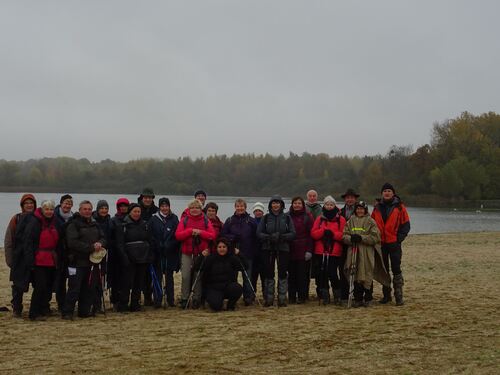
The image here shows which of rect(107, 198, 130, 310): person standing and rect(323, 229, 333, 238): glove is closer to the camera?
rect(107, 198, 130, 310): person standing

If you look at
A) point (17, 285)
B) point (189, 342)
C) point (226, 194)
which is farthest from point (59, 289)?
point (226, 194)

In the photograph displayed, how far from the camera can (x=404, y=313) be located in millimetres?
7859

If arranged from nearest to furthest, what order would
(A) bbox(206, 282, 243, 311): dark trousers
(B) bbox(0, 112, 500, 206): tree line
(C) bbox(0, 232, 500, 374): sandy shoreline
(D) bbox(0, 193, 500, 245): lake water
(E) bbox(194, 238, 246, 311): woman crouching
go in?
(C) bbox(0, 232, 500, 374): sandy shoreline < (A) bbox(206, 282, 243, 311): dark trousers < (E) bbox(194, 238, 246, 311): woman crouching < (D) bbox(0, 193, 500, 245): lake water < (B) bbox(0, 112, 500, 206): tree line

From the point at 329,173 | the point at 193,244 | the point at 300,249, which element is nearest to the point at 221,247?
the point at 193,244

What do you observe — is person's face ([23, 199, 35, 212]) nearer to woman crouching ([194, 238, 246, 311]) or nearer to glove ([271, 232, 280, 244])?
woman crouching ([194, 238, 246, 311])

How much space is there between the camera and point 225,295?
27.6 ft

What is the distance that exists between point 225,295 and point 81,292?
2094 millimetres

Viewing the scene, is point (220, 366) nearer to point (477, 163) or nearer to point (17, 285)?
point (17, 285)

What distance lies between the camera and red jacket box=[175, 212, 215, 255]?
842cm

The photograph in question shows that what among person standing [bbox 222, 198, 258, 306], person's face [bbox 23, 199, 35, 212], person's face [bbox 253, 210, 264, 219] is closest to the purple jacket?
person standing [bbox 222, 198, 258, 306]

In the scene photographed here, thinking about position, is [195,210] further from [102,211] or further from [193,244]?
[102,211]

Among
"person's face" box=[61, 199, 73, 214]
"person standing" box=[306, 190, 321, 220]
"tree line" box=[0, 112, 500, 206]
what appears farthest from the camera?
"tree line" box=[0, 112, 500, 206]

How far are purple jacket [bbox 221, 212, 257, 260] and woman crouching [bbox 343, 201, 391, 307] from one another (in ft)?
4.81

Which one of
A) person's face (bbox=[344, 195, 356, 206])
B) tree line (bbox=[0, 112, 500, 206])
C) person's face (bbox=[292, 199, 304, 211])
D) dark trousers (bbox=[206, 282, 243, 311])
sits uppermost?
tree line (bbox=[0, 112, 500, 206])
